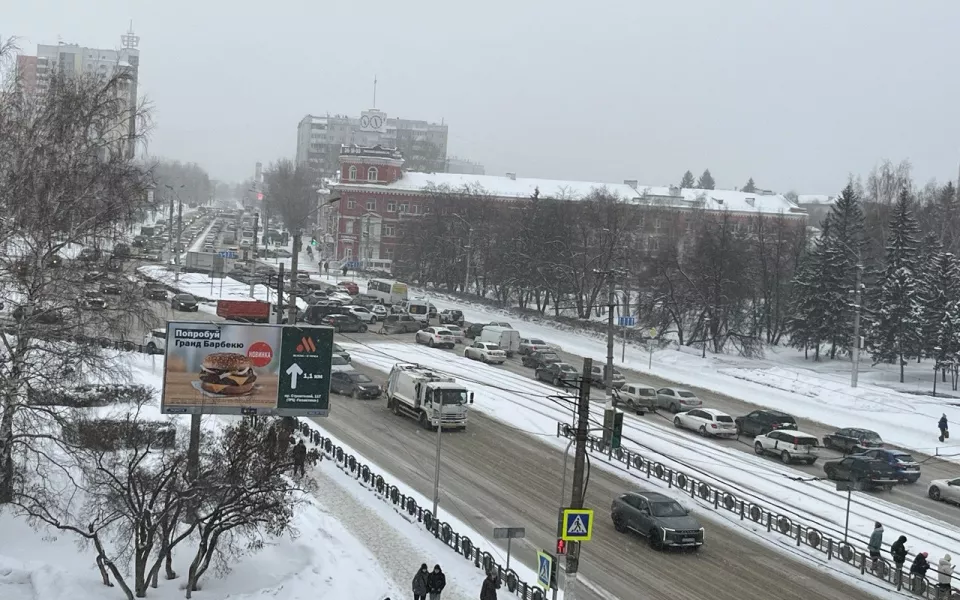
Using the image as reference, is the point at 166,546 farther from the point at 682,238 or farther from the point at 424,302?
the point at 682,238

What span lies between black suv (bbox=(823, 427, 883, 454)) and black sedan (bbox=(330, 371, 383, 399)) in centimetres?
1992

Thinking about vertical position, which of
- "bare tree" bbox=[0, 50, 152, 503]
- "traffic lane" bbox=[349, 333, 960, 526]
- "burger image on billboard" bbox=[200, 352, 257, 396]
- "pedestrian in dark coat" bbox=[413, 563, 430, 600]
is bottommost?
"traffic lane" bbox=[349, 333, 960, 526]

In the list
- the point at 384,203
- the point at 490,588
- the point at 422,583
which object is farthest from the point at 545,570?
the point at 384,203

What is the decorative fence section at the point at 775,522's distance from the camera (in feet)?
72.1

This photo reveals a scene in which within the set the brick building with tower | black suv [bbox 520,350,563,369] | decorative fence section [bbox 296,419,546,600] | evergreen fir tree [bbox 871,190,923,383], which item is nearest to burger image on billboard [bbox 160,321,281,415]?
decorative fence section [bbox 296,419,546,600]

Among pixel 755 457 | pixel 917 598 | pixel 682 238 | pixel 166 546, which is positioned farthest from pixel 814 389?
pixel 682 238

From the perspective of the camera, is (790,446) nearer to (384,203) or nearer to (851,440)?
(851,440)

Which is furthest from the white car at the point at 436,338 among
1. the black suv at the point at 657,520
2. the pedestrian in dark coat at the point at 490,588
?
the pedestrian in dark coat at the point at 490,588

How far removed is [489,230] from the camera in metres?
88.8

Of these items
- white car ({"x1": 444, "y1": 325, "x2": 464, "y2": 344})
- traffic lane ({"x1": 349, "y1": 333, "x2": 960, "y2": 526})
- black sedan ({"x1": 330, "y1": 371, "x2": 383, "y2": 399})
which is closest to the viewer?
traffic lane ({"x1": 349, "y1": 333, "x2": 960, "y2": 526})

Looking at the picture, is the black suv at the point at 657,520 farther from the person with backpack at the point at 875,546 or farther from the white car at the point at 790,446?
the white car at the point at 790,446

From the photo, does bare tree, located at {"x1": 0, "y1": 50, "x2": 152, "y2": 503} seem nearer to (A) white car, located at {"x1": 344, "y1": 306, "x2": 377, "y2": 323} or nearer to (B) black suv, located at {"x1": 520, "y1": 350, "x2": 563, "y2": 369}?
(B) black suv, located at {"x1": 520, "y1": 350, "x2": 563, "y2": 369}

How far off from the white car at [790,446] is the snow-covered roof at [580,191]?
8119cm

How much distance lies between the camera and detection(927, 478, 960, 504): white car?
3017cm
